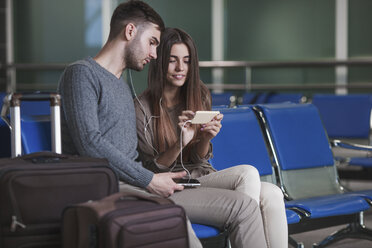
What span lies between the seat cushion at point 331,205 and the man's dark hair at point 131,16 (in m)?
1.09

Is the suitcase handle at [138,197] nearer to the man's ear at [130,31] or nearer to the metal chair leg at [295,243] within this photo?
the man's ear at [130,31]

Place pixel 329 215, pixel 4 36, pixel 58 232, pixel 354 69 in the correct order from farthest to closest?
pixel 4 36, pixel 354 69, pixel 329 215, pixel 58 232

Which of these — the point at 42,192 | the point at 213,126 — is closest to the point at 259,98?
the point at 213,126

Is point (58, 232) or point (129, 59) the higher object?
point (129, 59)

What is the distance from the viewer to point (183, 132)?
108 inches

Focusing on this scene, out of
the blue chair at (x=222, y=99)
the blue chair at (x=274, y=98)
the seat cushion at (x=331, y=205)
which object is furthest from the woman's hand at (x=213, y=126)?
the blue chair at (x=222, y=99)

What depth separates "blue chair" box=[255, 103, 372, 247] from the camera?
135 inches

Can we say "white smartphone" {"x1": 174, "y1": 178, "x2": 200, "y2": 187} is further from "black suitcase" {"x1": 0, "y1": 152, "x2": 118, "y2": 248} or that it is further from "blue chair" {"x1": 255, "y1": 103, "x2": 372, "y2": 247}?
"blue chair" {"x1": 255, "y1": 103, "x2": 372, "y2": 247}

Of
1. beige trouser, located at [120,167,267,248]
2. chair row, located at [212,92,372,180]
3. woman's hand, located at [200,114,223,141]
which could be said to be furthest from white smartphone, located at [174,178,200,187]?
chair row, located at [212,92,372,180]

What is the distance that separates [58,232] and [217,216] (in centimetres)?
62

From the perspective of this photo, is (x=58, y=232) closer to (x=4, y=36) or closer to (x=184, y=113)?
(x=184, y=113)

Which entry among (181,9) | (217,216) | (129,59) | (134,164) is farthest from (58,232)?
(181,9)

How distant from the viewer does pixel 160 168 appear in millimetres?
2818

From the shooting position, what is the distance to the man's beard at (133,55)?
2668mm
